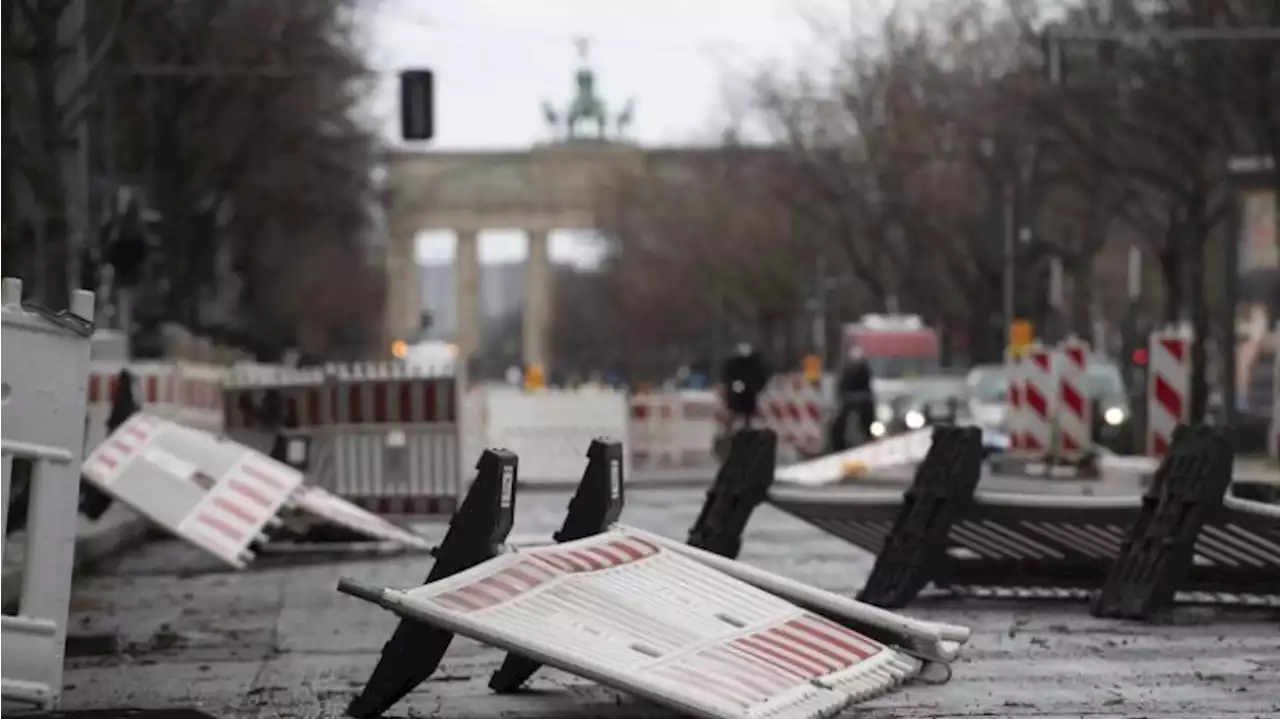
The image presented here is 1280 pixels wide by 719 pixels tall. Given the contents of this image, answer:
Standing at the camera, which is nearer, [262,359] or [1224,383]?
[1224,383]

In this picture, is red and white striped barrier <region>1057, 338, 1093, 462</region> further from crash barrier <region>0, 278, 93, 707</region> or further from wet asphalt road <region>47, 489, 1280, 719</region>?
crash barrier <region>0, 278, 93, 707</region>

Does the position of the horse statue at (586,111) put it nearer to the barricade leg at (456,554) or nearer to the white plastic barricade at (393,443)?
the white plastic barricade at (393,443)

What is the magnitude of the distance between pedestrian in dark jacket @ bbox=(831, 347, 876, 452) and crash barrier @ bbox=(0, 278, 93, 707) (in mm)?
27213

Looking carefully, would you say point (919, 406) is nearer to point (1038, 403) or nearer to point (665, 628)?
point (1038, 403)

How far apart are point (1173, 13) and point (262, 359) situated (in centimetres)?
3184

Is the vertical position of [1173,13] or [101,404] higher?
[1173,13]

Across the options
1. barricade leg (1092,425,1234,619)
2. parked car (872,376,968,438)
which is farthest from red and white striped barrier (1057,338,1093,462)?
barricade leg (1092,425,1234,619)

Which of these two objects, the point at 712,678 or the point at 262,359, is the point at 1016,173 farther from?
the point at 712,678

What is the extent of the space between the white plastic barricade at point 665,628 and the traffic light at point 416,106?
25.9m

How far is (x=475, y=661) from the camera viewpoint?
36.9ft

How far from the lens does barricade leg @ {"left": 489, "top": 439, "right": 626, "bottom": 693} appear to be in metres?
9.81

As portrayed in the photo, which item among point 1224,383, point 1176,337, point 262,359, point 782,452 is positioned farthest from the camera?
point 262,359

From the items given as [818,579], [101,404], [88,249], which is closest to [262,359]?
[88,249]

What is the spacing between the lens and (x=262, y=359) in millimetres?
65438
